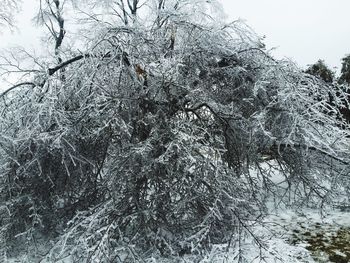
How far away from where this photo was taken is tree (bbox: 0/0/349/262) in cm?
486

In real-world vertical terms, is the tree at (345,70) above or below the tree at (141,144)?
above

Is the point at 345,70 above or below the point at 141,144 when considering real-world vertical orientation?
above

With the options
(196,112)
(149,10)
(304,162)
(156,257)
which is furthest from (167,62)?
(149,10)

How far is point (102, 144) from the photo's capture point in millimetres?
5570

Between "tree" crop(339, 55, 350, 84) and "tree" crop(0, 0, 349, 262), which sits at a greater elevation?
"tree" crop(339, 55, 350, 84)

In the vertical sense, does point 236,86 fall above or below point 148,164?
above

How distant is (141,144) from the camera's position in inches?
192

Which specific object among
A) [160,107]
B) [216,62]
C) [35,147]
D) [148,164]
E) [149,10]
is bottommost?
[148,164]

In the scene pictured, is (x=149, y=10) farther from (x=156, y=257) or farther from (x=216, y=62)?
(x=156, y=257)

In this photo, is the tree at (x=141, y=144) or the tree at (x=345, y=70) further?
the tree at (x=345, y=70)

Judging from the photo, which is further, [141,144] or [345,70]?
[345,70]

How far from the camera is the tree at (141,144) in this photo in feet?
15.9

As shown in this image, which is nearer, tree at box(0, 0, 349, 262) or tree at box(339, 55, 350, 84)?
tree at box(0, 0, 349, 262)

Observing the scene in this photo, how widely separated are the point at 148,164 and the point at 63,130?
3.91ft
